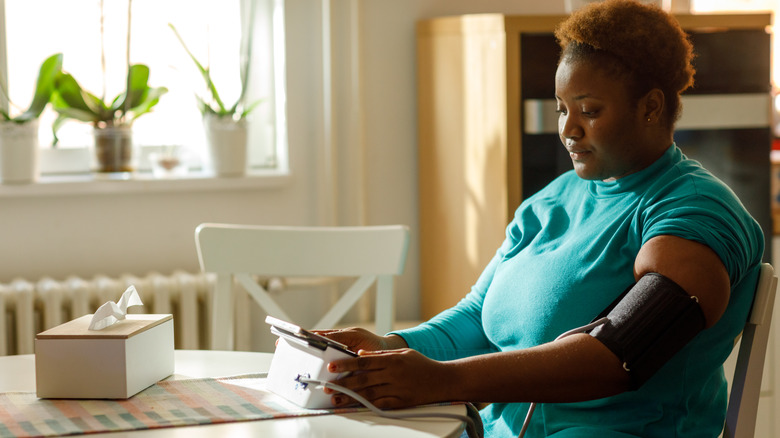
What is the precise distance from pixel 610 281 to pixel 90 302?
1627 mm

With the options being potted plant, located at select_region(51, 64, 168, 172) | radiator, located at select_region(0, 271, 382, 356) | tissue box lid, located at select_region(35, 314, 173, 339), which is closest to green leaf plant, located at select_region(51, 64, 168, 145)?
potted plant, located at select_region(51, 64, 168, 172)

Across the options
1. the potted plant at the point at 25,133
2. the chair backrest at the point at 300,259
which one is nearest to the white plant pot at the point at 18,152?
the potted plant at the point at 25,133

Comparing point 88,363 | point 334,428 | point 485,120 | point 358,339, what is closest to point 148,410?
point 88,363

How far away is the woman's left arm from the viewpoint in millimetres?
1100

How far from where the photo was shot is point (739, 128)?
2434 millimetres

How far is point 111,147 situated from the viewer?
2557 millimetres

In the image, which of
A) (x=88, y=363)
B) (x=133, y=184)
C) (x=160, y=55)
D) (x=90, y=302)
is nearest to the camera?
(x=88, y=363)

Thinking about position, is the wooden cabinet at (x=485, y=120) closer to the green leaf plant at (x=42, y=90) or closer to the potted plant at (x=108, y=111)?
the potted plant at (x=108, y=111)

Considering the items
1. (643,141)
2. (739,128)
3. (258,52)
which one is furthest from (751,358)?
(258,52)

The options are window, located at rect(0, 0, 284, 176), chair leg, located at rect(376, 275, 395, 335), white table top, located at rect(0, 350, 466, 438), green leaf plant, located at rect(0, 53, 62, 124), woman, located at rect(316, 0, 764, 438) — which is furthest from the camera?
window, located at rect(0, 0, 284, 176)

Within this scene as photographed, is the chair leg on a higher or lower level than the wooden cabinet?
lower

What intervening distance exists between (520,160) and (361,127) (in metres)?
0.57

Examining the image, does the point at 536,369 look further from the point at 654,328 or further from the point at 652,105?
the point at 652,105

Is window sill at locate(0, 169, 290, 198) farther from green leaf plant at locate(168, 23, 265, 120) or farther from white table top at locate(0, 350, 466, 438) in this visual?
white table top at locate(0, 350, 466, 438)
